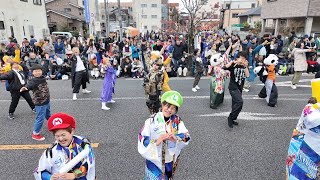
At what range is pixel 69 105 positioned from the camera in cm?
720

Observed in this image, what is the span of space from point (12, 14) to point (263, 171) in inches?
837

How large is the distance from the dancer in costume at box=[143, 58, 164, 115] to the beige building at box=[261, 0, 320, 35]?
18.8 m

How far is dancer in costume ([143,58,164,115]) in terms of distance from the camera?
5.31 metres

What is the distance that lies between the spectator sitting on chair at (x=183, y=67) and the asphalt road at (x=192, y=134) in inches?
118

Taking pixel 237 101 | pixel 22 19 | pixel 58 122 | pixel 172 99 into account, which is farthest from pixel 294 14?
pixel 58 122

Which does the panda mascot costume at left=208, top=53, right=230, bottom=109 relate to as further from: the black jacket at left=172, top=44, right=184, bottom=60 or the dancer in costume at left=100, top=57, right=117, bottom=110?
the black jacket at left=172, top=44, right=184, bottom=60

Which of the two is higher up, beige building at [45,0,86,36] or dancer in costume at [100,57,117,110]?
beige building at [45,0,86,36]

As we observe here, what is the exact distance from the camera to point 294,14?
69.1 ft

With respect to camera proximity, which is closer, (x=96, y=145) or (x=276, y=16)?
(x=96, y=145)

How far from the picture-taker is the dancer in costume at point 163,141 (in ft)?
8.38

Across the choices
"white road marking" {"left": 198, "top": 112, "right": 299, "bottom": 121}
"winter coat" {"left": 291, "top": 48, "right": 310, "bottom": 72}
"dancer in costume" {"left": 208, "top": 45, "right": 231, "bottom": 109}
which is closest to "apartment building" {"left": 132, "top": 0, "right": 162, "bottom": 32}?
"winter coat" {"left": 291, "top": 48, "right": 310, "bottom": 72}

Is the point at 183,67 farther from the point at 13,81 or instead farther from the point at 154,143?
the point at 154,143

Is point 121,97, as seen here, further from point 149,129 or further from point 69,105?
point 149,129

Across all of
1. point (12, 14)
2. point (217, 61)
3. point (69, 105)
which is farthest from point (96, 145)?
point (12, 14)
